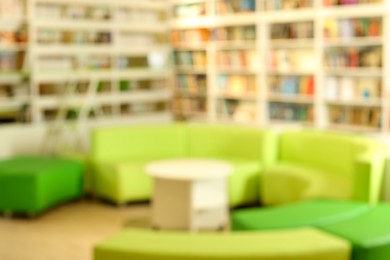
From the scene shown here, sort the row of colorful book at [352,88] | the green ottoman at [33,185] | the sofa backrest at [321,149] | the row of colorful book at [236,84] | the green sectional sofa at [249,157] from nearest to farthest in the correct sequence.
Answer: the green sectional sofa at [249,157]
the sofa backrest at [321,149]
the green ottoman at [33,185]
the row of colorful book at [352,88]
the row of colorful book at [236,84]

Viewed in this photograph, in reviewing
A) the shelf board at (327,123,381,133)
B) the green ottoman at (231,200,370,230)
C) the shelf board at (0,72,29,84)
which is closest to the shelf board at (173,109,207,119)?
the shelf board at (327,123,381,133)

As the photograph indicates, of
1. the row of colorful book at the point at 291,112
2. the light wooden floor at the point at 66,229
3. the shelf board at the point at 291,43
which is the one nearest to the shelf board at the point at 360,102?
the row of colorful book at the point at 291,112

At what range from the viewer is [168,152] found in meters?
6.94

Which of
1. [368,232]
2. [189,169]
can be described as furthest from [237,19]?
[368,232]

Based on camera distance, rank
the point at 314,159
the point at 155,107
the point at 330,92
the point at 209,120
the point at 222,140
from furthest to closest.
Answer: the point at 155,107 → the point at 209,120 → the point at 330,92 → the point at 222,140 → the point at 314,159

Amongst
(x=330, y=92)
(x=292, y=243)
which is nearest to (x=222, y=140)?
(x=330, y=92)

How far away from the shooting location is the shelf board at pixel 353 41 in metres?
6.95

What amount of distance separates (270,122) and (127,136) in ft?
7.30

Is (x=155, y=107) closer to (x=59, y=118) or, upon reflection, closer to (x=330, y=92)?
(x=59, y=118)

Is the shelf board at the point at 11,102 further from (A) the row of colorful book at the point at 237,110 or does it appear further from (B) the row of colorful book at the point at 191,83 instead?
(A) the row of colorful book at the point at 237,110

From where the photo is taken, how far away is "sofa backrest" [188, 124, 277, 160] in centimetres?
647

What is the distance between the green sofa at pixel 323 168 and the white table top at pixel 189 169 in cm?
66

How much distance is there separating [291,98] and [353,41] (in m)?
1.16

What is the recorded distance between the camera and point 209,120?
8.97 metres
